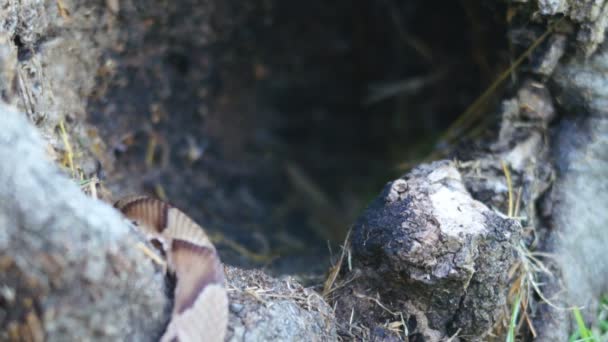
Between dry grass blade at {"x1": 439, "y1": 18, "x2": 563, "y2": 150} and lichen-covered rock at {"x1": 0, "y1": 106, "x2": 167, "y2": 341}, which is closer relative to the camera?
lichen-covered rock at {"x1": 0, "y1": 106, "x2": 167, "y2": 341}

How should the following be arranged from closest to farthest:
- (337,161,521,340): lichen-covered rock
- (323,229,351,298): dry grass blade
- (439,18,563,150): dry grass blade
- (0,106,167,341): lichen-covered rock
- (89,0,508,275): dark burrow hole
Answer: (0,106,167,341): lichen-covered rock, (337,161,521,340): lichen-covered rock, (323,229,351,298): dry grass blade, (439,18,563,150): dry grass blade, (89,0,508,275): dark burrow hole

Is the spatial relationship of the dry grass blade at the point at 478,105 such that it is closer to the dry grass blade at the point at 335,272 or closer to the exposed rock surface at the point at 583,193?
the exposed rock surface at the point at 583,193

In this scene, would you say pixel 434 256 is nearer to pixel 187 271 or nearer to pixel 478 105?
pixel 187 271

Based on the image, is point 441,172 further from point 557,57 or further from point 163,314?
point 163,314

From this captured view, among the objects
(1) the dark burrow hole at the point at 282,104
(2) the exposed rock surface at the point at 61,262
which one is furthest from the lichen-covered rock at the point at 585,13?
(2) the exposed rock surface at the point at 61,262

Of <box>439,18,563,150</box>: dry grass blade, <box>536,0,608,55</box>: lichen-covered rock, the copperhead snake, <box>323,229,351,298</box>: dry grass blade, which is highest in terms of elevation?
<box>536,0,608,55</box>: lichen-covered rock

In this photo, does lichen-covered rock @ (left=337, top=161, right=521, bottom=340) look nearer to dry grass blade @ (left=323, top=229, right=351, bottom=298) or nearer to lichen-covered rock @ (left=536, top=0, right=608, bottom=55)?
dry grass blade @ (left=323, top=229, right=351, bottom=298)

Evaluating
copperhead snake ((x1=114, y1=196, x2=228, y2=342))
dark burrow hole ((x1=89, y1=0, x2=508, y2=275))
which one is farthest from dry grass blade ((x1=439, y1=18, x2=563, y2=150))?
copperhead snake ((x1=114, y1=196, x2=228, y2=342))

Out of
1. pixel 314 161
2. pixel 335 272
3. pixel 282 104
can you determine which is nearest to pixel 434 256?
pixel 335 272
